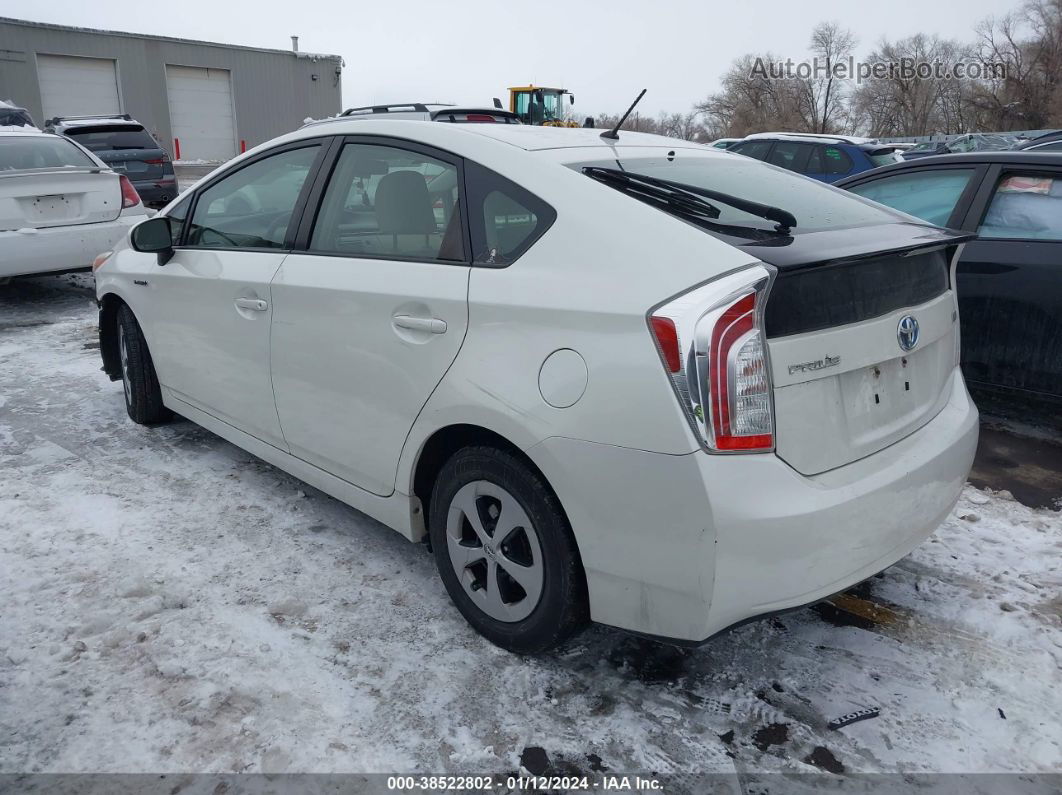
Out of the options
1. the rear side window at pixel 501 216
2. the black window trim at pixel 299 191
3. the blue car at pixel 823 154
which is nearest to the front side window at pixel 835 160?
the blue car at pixel 823 154

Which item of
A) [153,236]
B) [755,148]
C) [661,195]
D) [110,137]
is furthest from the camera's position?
[110,137]

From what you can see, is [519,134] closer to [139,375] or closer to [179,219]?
[179,219]

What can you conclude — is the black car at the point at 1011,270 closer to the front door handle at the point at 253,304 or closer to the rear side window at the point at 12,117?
the front door handle at the point at 253,304

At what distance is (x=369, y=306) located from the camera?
271 centimetres

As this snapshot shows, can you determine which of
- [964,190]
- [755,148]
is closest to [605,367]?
[964,190]

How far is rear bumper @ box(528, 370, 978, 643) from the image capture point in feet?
6.42

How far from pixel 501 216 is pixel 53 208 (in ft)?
20.4

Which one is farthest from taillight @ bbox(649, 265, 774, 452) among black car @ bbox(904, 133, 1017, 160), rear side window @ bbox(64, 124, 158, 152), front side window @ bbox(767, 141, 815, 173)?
black car @ bbox(904, 133, 1017, 160)

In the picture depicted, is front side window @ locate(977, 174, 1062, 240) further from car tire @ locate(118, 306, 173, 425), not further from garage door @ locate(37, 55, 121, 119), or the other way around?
garage door @ locate(37, 55, 121, 119)

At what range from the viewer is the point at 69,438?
436 cm

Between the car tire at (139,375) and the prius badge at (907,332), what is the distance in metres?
3.63

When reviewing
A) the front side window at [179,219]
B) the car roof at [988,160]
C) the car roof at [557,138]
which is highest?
the car roof at [557,138]

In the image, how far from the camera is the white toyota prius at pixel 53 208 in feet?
22.3

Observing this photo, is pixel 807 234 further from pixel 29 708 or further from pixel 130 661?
pixel 29 708
